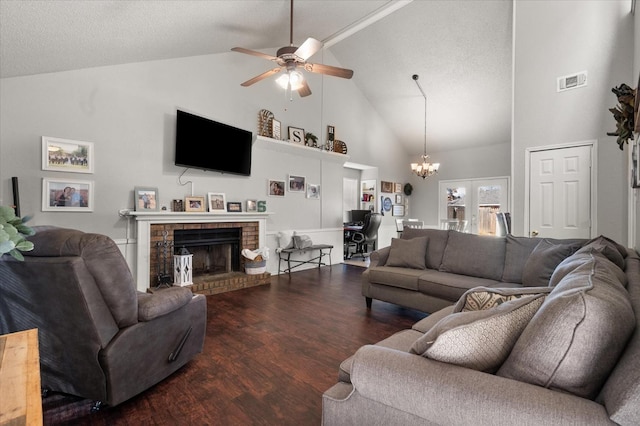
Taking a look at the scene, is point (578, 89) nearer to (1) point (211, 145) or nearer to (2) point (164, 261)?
→ (1) point (211, 145)

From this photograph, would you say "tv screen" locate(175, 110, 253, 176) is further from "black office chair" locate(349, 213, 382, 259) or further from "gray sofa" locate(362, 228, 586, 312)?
"black office chair" locate(349, 213, 382, 259)

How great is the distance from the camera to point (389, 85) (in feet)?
21.7

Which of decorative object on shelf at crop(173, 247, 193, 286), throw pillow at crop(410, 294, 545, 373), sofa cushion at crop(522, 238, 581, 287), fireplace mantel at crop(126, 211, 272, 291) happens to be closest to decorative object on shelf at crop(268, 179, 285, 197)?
fireplace mantel at crop(126, 211, 272, 291)

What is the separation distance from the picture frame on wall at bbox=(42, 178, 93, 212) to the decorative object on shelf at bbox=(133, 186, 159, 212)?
46 centimetres

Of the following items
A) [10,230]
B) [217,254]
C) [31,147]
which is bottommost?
[217,254]

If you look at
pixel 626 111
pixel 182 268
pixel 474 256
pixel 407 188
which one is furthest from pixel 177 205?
pixel 407 188

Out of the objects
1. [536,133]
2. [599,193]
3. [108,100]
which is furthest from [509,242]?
[108,100]

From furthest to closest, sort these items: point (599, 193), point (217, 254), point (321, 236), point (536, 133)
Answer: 1. point (321, 236)
2. point (217, 254)
3. point (536, 133)
4. point (599, 193)

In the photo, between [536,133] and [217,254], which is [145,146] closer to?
[217,254]

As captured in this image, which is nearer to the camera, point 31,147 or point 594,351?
point 594,351

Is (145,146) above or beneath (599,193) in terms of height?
above

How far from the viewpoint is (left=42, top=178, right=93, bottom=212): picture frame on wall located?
3.25 metres

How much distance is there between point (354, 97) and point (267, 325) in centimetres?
560

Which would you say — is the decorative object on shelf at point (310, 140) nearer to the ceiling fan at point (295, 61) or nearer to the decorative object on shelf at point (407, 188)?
the ceiling fan at point (295, 61)
